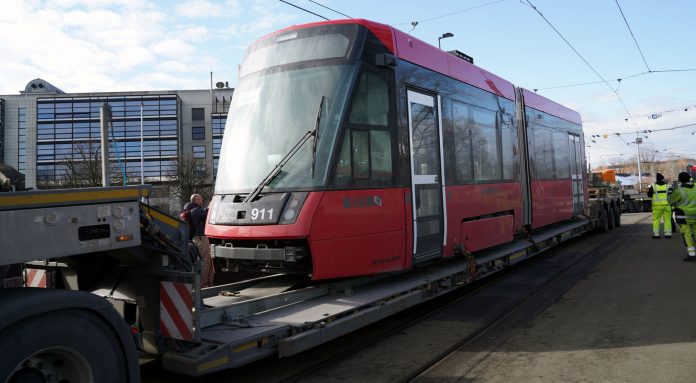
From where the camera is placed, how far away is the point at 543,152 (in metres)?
11.3

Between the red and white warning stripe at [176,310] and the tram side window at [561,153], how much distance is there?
1038cm

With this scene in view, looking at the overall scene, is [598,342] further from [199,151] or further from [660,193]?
[199,151]

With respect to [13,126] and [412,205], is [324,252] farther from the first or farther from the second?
[13,126]

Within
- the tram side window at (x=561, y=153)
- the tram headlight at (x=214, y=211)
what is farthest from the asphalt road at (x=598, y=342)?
the tram side window at (x=561, y=153)

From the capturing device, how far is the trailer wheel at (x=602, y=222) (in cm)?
1684

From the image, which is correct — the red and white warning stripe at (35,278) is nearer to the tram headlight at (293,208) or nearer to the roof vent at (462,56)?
the tram headlight at (293,208)

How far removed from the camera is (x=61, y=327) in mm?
2975

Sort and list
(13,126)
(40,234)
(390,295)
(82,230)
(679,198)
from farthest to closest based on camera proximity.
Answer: (13,126), (679,198), (390,295), (82,230), (40,234)

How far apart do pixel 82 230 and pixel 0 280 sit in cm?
57

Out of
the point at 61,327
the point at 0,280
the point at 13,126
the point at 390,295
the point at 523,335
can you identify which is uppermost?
the point at 13,126

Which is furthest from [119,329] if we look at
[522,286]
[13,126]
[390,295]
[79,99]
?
[13,126]

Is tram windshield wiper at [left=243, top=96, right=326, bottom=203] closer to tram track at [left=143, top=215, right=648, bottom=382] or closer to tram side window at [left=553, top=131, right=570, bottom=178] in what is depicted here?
tram track at [left=143, top=215, right=648, bottom=382]

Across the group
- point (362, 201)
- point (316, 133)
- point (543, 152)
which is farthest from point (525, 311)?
point (543, 152)

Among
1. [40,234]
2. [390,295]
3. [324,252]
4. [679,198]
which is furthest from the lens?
[679,198]
